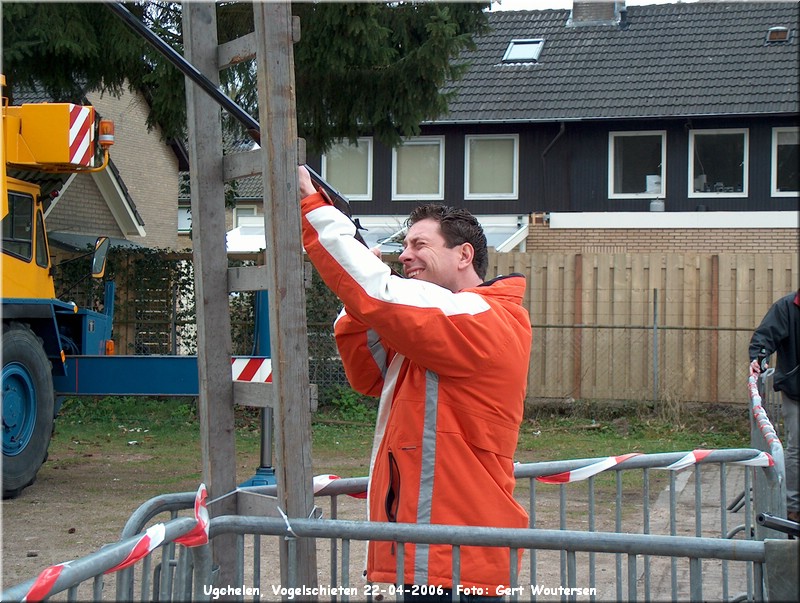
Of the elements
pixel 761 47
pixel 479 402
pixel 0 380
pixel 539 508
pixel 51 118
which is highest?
pixel 761 47

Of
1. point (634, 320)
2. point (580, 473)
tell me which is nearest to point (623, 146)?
point (634, 320)

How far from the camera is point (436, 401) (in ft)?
9.14

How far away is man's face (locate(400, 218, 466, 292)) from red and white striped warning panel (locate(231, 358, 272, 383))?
370 cm

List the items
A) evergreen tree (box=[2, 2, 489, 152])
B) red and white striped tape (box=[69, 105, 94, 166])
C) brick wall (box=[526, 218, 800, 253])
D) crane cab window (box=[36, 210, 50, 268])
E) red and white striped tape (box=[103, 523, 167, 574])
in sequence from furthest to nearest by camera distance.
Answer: brick wall (box=[526, 218, 800, 253])
evergreen tree (box=[2, 2, 489, 152])
crane cab window (box=[36, 210, 50, 268])
red and white striped tape (box=[69, 105, 94, 166])
red and white striped tape (box=[103, 523, 167, 574])

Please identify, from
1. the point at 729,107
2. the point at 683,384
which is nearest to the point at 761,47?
the point at 729,107

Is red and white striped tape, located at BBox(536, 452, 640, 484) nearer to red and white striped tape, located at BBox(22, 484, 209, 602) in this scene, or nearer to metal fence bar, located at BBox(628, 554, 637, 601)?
metal fence bar, located at BBox(628, 554, 637, 601)

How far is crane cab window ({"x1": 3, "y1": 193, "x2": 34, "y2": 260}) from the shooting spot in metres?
8.94

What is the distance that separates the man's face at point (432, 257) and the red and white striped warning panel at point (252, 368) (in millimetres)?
3705

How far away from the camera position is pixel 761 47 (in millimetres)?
21312

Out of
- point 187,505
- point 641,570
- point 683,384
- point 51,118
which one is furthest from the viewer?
point 683,384

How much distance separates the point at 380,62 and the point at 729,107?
11.2 metres

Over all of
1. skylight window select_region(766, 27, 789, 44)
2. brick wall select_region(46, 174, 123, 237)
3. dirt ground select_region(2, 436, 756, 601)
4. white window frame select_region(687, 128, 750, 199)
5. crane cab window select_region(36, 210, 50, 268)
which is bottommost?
dirt ground select_region(2, 436, 756, 601)

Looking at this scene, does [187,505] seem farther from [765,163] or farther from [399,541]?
[765,163]

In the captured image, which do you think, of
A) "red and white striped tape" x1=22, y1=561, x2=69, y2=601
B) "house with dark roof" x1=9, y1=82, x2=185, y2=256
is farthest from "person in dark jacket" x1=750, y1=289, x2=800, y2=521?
"house with dark roof" x1=9, y1=82, x2=185, y2=256
